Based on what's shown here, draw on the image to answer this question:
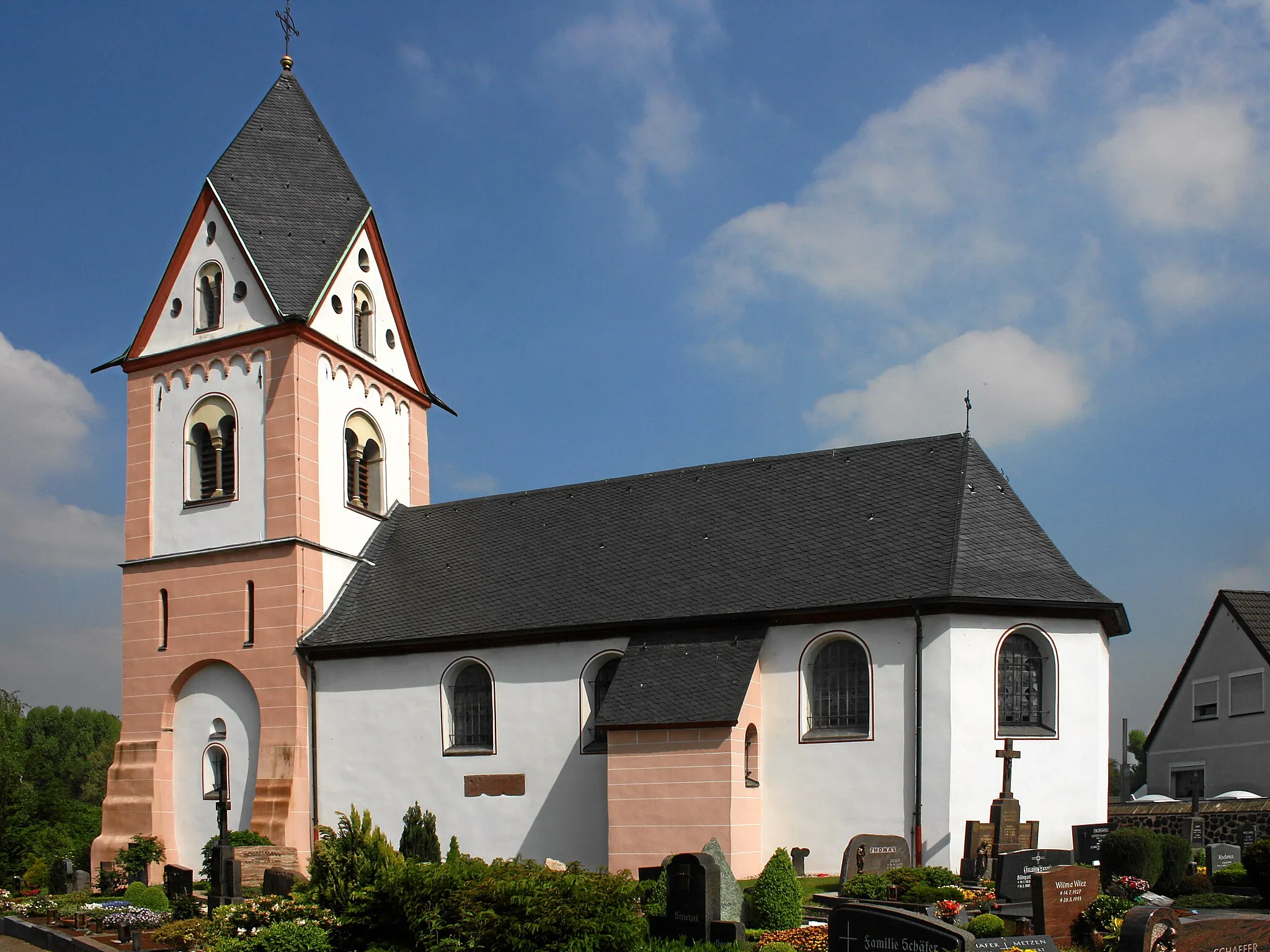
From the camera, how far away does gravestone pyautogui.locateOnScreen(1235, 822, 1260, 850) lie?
25.0 meters

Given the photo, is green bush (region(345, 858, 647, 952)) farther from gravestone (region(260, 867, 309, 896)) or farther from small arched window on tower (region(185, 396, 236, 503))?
small arched window on tower (region(185, 396, 236, 503))

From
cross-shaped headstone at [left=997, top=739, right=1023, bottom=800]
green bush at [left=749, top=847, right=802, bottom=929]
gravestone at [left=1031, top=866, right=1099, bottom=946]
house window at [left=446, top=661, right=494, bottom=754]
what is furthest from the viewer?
house window at [left=446, top=661, right=494, bottom=754]

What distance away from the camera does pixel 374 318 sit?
31266 millimetres

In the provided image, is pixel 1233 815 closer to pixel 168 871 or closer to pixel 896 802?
pixel 896 802

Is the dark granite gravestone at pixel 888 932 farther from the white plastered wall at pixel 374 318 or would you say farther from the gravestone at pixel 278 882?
the white plastered wall at pixel 374 318

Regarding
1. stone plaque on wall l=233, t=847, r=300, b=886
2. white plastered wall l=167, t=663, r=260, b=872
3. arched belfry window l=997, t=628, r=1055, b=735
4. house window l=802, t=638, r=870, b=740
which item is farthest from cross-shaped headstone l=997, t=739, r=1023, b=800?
white plastered wall l=167, t=663, r=260, b=872

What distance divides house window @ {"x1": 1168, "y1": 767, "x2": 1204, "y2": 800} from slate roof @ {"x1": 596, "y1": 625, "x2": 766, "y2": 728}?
17.9m

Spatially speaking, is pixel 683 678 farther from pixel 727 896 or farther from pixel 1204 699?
pixel 1204 699

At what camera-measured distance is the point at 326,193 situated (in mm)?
31578

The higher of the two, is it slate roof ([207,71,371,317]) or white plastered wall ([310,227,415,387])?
slate roof ([207,71,371,317])

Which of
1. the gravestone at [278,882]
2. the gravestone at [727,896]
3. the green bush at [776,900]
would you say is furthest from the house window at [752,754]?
the gravestone at [278,882]

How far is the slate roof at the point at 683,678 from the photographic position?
21.8 m

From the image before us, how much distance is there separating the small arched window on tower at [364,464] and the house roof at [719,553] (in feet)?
4.22

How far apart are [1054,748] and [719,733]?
5.93m
